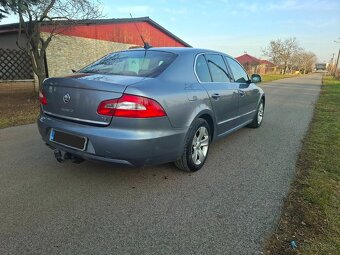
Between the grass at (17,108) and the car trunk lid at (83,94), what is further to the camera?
the grass at (17,108)

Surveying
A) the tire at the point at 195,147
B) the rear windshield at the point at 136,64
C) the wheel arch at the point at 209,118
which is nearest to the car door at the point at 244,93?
the wheel arch at the point at 209,118

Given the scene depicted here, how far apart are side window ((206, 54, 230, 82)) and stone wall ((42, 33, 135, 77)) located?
11.5 metres

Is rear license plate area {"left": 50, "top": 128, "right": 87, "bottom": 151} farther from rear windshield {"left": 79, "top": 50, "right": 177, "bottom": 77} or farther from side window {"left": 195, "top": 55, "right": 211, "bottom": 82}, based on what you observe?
side window {"left": 195, "top": 55, "right": 211, "bottom": 82}

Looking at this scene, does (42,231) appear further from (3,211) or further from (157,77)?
(157,77)

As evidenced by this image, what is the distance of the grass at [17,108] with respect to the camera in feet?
24.6

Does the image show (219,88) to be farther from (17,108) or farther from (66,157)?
(17,108)

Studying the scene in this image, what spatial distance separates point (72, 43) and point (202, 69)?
13661 millimetres

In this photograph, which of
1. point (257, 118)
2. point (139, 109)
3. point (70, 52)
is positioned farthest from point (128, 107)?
point (70, 52)

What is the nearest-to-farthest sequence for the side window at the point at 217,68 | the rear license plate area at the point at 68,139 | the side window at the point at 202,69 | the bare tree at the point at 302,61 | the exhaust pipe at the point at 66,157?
the rear license plate area at the point at 68,139
the exhaust pipe at the point at 66,157
the side window at the point at 202,69
the side window at the point at 217,68
the bare tree at the point at 302,61

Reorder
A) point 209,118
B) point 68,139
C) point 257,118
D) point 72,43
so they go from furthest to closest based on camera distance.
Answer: point 72,43 → point 257,118 → point 209,118 → point 68,139

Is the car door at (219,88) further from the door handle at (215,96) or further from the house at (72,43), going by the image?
the house at (72,43)

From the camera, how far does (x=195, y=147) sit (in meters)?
4.04

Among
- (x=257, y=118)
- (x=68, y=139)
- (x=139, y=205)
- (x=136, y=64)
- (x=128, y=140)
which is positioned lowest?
(x=139, y=205)

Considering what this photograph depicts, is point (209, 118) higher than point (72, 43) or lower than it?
lower
